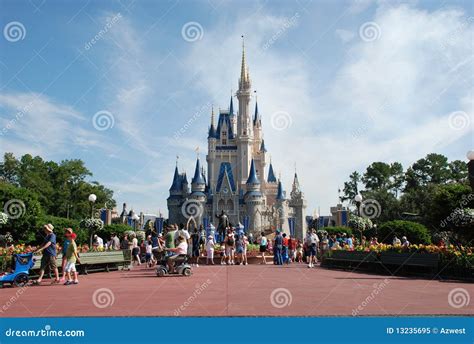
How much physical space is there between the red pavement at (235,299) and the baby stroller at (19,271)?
0.84ft

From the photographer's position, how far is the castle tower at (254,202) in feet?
263

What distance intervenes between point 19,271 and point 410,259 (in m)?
10.9

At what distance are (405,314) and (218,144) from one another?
284 feet

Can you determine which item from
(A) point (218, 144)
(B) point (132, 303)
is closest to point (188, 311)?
(B) point (132, 303)

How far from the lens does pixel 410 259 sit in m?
13.8

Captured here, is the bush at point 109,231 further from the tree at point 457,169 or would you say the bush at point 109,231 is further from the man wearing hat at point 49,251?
the tree at point 457,169

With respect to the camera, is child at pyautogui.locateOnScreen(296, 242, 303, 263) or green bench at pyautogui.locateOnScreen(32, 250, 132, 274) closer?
green bench at pyautogui.locateOnScreen(32, 250, 132, 274)

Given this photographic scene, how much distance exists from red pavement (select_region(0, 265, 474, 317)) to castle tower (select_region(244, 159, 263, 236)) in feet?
225

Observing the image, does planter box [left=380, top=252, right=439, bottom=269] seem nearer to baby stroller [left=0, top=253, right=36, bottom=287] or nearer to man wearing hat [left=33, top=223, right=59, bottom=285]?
man wearing hat [left=33, top=223, right=59, bottom=285]

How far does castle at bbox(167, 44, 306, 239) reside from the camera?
81625mm

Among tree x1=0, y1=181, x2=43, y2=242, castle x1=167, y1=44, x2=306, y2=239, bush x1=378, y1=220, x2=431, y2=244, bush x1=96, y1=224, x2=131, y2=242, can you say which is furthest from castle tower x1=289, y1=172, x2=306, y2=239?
tree x1=0, y1=181, x2=43, y2=242

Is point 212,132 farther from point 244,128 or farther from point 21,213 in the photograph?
point 21,213

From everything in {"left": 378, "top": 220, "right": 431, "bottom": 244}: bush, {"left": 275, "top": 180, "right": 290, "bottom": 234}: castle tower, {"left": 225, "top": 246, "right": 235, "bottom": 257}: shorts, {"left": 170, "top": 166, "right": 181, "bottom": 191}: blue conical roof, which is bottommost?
{"left": 225, "top": 246, "right": 235, "bottom": 257}: shorts

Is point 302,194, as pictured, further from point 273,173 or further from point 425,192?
point 425,192
